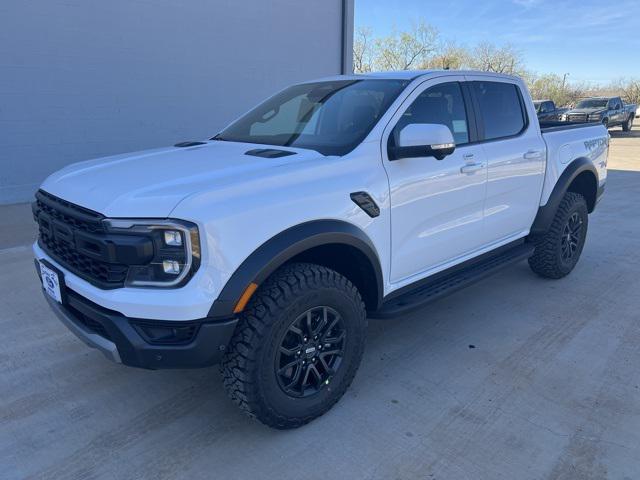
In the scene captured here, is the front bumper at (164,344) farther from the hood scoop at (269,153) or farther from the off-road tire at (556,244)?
the off-road tire at (556,244)

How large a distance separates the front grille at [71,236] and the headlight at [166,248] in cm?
12

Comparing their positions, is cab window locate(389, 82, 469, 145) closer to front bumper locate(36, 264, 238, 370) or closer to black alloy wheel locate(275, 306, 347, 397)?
black alloy wheel locate(275, 306, 347, 397)

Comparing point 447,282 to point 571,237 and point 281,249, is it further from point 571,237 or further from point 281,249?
point 571,237

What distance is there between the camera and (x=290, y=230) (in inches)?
92.7

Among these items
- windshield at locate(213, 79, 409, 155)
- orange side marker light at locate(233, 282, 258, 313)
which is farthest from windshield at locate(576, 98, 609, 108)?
orange side marker light at locate(233, 282, 258, 313)

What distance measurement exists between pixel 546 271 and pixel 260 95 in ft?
23.6

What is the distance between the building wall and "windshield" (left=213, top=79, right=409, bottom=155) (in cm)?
524

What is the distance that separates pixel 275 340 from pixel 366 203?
2.90 ft

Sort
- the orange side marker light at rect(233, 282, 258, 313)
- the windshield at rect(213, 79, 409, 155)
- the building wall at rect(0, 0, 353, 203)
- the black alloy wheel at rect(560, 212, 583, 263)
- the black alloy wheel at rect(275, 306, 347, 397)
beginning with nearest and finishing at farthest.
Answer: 1. the orange side marker light at rect(233, 282, 258, 313)
2. the black alloy wheel at rect(275, 306, 347, 397)
3. the windshield at rect(213, 79, 409, 155)
4. the black alloy wheel at rect(560, 212, 583, 263)
5. the building wall at rect(0, 0, 353, 203)

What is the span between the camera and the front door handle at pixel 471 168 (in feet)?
10.8

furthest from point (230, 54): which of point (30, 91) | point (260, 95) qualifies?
point (30, 91)

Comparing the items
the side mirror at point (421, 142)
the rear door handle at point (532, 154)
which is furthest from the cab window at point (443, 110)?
the rear door handle at point (532, 154)

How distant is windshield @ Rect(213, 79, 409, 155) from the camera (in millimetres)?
2941

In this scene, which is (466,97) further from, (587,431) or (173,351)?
(173,351)
